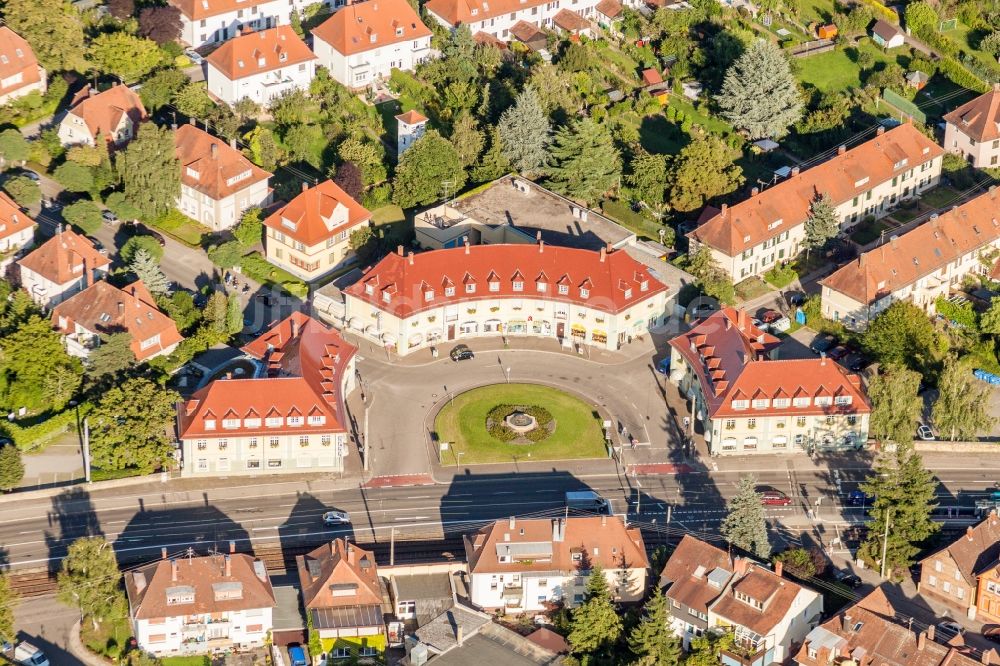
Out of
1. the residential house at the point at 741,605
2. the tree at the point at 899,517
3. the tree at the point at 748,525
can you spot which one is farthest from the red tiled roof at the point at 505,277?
the residential house at the point at 741,605

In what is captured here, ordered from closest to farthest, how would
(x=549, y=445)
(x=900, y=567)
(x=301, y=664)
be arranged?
(x=301, y=664), (x=900, y=567), (x=549, y=445)

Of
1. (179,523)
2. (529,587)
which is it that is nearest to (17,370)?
(179,523)

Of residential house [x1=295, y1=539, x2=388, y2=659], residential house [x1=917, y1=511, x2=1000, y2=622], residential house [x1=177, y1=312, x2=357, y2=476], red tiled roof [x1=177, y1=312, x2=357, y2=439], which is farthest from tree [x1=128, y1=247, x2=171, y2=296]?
residential house [x1=917, y1=511, x2=1000, y2=622]

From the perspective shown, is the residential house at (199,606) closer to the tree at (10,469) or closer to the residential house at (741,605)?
the tree at (10,469)

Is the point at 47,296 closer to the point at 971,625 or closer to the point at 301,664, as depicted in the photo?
the point at 301,664

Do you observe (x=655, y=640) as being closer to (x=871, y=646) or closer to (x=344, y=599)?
(x=871, y=646)

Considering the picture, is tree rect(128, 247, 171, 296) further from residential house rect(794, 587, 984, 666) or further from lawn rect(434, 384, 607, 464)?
residential house rect(794, 587, 984, 666)
